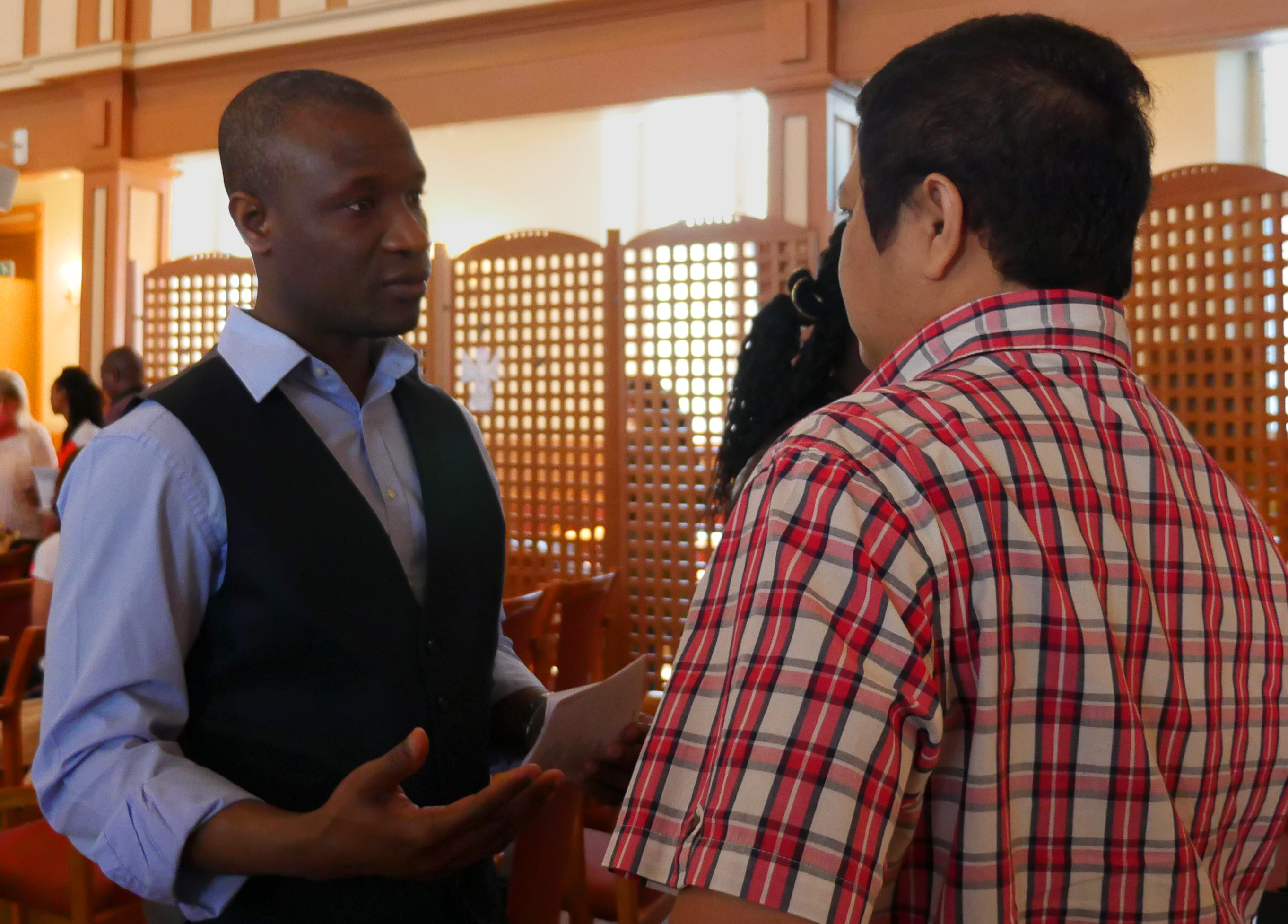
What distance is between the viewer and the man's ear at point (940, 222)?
79 centimetres

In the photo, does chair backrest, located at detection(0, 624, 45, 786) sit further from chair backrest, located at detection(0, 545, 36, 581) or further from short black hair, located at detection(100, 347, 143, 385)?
short black hair, located at detection(100, 347, 143, 385)

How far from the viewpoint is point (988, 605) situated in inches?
25.5

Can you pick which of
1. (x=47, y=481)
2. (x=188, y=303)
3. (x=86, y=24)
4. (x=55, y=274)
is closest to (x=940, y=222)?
(x=47, y=481)

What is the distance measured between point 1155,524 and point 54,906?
7.25 ft

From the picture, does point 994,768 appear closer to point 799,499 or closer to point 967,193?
point 799,499

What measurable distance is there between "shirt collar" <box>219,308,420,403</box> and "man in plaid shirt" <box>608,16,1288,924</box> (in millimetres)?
676

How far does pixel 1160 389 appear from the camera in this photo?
3.99 meters

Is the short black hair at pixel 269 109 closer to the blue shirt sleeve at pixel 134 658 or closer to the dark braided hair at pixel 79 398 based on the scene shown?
the blue shirt sleeve at pixel 134 658

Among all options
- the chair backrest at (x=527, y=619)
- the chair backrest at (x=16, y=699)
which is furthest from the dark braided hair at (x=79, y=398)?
the chair backrest at (x=527, y=619)

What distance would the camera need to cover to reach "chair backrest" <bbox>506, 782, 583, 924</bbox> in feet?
6.06

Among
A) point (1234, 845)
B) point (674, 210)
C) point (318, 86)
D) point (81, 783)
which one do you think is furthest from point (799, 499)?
point (674, 210)

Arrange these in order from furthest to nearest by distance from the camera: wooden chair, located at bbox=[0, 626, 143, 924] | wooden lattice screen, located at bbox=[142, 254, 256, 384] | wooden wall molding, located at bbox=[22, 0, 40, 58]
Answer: wooden wall molding, located at bbox=[22, 0, 40, 58]
wooden lattice screen, located at bbox=[142, 254, 256, 384]
wooden chair, located at bbox=[0, 626, 143, 924]

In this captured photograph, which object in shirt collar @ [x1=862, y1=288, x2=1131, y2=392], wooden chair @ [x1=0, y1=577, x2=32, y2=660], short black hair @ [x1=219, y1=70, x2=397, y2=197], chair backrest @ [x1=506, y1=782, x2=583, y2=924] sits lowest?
chair backrest @ [x1=506, y1=782, x2=583, y2=924]

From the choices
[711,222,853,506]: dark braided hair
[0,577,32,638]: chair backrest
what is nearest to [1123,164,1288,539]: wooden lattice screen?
[711,222,853,506]: dark braided hair
